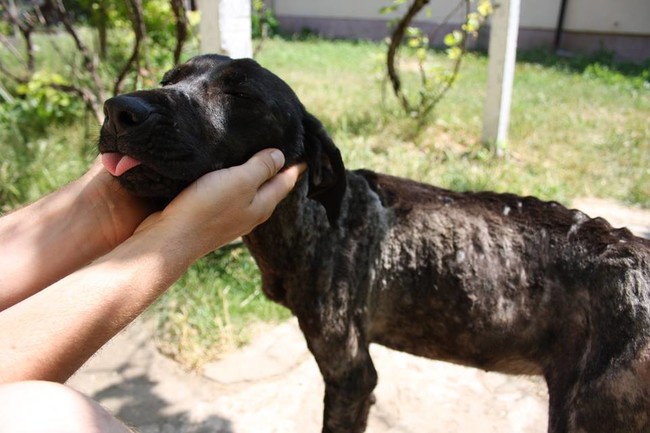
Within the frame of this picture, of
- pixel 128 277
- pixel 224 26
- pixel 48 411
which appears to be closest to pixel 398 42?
pixel 224 26

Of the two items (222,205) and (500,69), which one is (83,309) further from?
(500,69)

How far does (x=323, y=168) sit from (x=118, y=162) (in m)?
0.96

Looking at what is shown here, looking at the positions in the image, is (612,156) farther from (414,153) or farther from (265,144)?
(265,144)

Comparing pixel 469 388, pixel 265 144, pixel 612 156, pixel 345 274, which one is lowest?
pixel 469 388

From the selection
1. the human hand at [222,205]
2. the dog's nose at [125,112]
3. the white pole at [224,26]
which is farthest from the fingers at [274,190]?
the white pole at [224,26]

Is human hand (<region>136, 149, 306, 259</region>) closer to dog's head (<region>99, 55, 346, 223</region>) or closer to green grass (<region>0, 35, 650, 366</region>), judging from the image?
dog's head (<region>99, 55, 346, 223</region>)

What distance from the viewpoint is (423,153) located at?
22.6 ft

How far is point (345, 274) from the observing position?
2.56 metres

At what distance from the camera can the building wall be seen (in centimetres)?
1430

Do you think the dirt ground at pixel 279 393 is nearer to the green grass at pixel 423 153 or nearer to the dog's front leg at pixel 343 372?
the green grass at pixel 423 153

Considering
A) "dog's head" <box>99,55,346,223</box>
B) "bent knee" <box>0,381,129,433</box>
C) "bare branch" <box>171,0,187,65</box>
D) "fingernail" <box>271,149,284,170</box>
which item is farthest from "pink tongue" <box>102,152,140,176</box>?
"bare branch" <box>171,0,187,65</box>

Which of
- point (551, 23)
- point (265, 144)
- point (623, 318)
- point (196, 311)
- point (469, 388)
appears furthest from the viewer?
point (551, 23)

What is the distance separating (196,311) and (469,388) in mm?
2025

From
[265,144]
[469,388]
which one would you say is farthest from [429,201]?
[469,388]
